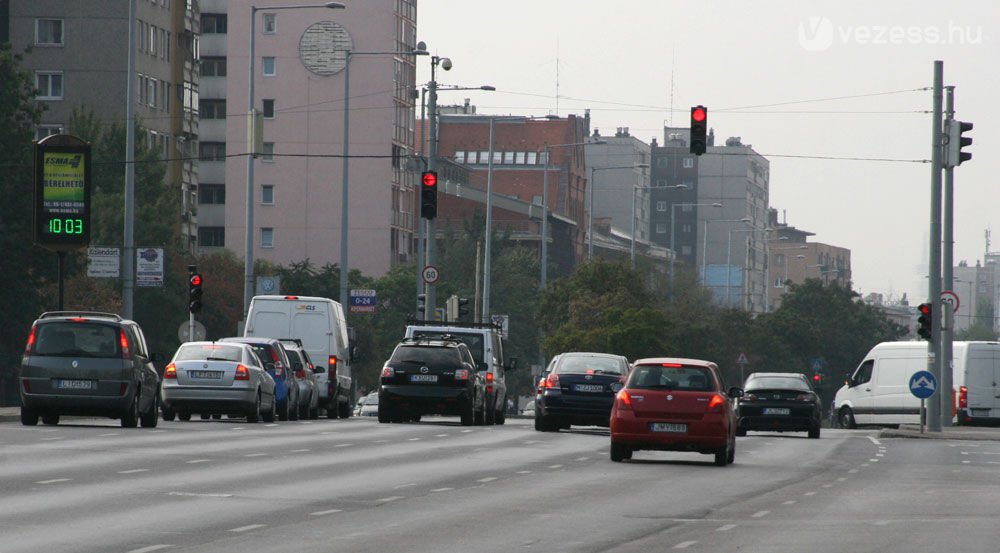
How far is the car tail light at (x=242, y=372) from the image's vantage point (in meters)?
37.2

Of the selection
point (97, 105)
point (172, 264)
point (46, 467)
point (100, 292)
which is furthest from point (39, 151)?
point (97, 105)

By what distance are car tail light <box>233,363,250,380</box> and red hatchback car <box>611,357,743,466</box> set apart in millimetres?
11559

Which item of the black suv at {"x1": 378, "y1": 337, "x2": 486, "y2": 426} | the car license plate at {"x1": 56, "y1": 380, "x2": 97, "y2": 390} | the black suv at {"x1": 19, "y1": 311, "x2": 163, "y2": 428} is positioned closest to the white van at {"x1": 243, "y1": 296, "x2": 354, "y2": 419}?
the black suv at {"x1": 378, "y1": 337, "x2": 486, "y2": 426}

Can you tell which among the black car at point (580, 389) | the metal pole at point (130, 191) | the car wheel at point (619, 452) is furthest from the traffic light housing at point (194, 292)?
the car wheel at point (619, 452)

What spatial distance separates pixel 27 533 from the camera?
14898mm

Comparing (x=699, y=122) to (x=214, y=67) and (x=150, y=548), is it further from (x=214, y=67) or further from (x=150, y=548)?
(x=214, y=67)

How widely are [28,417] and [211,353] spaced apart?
4.98 metres

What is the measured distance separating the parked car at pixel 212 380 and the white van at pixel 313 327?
24.0 feet

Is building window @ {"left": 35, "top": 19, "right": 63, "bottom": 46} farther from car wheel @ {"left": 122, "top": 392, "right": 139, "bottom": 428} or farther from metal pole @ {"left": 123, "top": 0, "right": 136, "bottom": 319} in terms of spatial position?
car wheel @ {"left": 122, "top": 392, "right": 139, "bottom": 428}

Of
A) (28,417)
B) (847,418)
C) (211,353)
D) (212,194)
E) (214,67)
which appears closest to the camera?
(28,417)

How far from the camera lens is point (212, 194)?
121625 millimetres

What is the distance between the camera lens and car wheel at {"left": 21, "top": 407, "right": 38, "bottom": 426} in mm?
32844

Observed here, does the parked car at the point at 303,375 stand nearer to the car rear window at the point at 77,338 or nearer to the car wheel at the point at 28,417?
the car wheel at the point at 28,417

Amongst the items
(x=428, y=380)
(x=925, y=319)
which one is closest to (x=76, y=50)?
(x=925, y=319)
